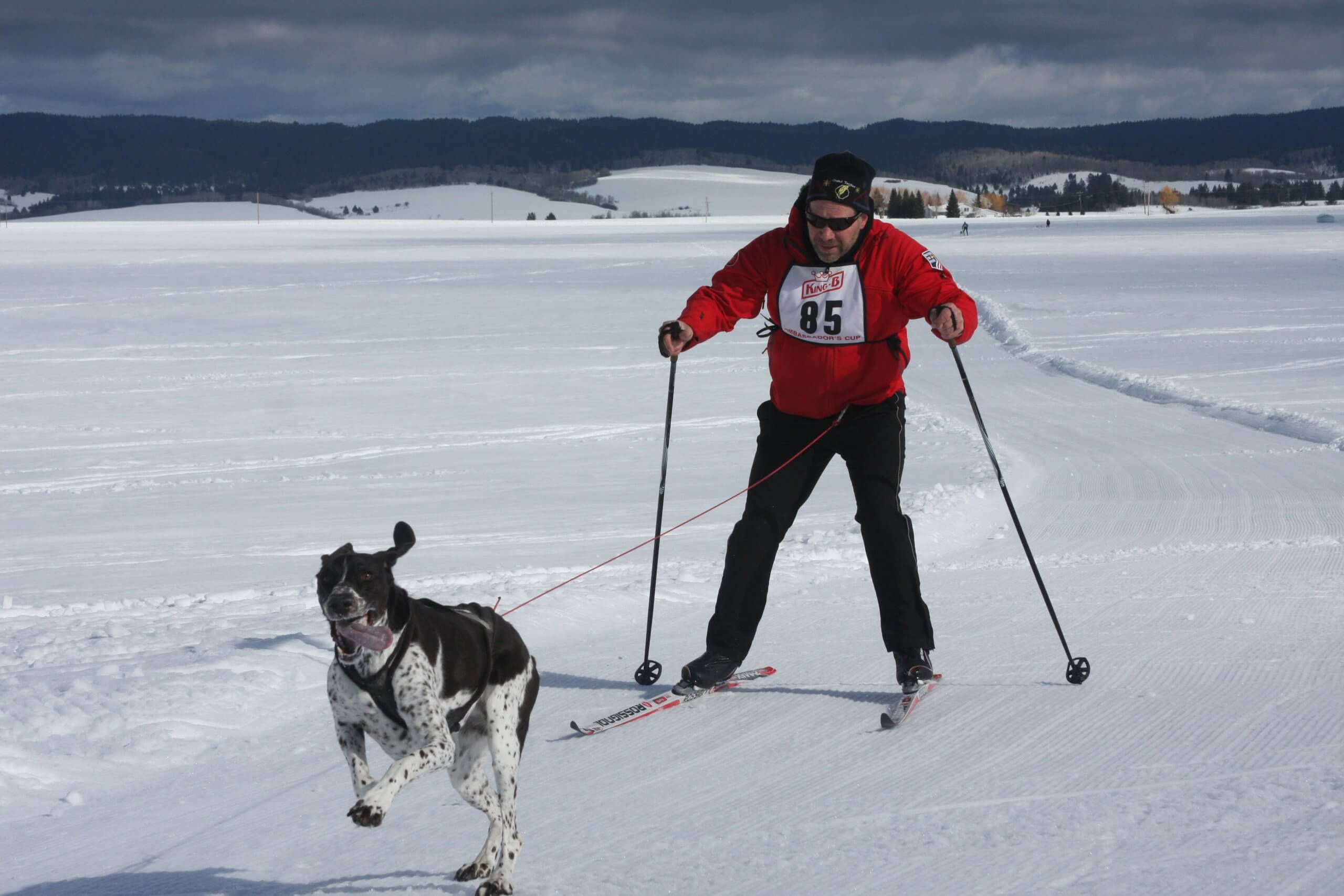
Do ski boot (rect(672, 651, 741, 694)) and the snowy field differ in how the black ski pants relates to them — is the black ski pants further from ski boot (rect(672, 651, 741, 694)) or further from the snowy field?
the snowy field

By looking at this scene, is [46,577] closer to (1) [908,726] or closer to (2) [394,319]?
(1) [908,726]

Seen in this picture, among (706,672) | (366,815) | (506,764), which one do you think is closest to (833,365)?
(706,672)

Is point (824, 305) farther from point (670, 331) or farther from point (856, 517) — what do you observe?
point (856, 517)

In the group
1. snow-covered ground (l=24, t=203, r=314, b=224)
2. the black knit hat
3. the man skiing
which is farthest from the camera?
snow-covered ground (l=24, t=203, r=314, b=224)

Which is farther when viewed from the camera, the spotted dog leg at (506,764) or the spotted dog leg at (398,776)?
the spotted dog leg at (506,764)

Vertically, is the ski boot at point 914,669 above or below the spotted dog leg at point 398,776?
below

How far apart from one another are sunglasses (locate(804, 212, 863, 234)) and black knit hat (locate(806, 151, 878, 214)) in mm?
39

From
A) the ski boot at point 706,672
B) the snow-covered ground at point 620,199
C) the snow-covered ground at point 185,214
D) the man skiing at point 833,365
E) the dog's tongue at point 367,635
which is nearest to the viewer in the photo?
the dog's tongue at point 367,635

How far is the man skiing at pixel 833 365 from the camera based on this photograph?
497 centimetres

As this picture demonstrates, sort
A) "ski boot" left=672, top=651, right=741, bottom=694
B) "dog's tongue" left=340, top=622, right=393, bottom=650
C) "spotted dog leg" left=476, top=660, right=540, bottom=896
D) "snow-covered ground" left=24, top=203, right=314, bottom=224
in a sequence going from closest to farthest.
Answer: "dog's tongue" left=340, top=622, right=393, bottom=650 < "spotted dog leg" left=476, top=660, right=540, bottom=896 < "ski boot" left=672, top=651, right=741, bottom=694 < "snow-covered ground" left=24, top=203, right=314, bottom=224

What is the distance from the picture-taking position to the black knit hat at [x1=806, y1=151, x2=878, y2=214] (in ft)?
15.9

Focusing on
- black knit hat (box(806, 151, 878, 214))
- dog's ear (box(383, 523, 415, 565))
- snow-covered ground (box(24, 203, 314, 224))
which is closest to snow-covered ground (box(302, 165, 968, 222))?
snow-covered ground (box(24, 203, 314, 224))

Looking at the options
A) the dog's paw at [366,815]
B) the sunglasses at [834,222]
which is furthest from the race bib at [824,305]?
the dog's paw at [366,815]

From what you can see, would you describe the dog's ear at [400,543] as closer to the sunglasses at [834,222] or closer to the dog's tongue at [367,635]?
the dog's tongue at [367,635]
